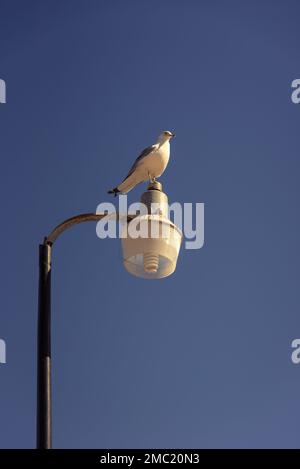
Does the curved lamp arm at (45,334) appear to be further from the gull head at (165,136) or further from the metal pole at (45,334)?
the gull head at (165,136)

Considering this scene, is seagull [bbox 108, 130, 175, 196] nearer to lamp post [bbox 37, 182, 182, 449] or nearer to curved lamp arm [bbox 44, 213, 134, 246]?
lamp post [bbox 37, 182, 182, 449]

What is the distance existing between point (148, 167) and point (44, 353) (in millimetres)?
2253

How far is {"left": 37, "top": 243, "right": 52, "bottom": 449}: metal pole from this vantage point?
612cm

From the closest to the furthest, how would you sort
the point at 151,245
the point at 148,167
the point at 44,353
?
1. the point at 44,353
2. the point at 151,245
3. the point at 148,167

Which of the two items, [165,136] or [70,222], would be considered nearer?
[70,222]

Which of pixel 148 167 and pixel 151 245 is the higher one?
pixel 148 167

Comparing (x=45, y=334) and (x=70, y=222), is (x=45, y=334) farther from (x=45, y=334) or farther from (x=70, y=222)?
(x=70, y=222)

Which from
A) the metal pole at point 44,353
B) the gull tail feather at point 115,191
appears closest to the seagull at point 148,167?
the gull tail feather at point 115,191

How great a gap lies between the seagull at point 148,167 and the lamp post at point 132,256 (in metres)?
0.82

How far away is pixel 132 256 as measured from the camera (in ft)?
22.8

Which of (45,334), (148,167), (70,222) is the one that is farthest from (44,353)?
(148,167)

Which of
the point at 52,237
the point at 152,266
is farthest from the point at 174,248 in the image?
the point at 52,237

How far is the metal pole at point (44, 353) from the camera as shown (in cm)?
612
